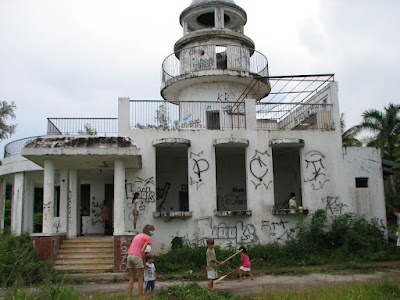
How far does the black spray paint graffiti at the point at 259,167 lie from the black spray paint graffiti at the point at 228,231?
5.13ft

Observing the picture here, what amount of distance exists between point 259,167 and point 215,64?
5.19 meters

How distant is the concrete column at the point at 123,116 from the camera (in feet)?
45.4

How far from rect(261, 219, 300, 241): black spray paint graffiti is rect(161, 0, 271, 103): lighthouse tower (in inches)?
222

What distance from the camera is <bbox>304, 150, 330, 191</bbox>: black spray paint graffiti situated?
14.6 meters

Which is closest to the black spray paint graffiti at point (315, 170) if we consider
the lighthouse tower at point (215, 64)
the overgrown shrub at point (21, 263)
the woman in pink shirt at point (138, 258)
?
the lighthouse tower at point (215, 64)

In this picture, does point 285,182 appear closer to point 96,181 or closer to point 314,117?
point 314,117

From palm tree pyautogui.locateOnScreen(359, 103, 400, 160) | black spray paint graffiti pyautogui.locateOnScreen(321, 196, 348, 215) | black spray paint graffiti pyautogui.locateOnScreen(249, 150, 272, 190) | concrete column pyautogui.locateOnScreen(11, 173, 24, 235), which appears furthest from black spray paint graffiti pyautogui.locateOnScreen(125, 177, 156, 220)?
palm tree pyautogui.locateOnScreen(359, 103, 400, 160)

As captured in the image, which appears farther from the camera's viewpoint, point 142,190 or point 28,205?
point 28,205

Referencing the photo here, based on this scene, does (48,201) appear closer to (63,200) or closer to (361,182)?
(63,200)

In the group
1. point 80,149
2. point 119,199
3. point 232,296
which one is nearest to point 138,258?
point 232,296

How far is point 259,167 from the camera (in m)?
14.4

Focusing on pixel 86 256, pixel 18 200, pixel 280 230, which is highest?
pixel 18 200

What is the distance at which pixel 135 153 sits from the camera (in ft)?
38.1

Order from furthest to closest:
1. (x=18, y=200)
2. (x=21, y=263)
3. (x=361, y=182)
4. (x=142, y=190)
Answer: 1. (x=18, y=200)
2. (x=361, y=182)
3. (x=142, y=190)
4. (x=21, y=263)
